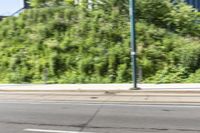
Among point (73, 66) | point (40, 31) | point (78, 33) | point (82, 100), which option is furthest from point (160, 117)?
point (40, 31)

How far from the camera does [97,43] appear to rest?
21.0 metres

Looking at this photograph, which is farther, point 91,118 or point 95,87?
point 95,87

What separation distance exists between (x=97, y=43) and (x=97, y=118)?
1005cm

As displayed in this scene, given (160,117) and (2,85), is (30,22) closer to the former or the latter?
(2,85)

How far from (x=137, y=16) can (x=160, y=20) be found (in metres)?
1.16

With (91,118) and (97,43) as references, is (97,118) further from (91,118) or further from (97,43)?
(97,43)

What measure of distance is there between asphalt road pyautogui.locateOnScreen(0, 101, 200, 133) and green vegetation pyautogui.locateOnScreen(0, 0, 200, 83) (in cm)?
597

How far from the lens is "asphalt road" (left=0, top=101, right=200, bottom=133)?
9.91 meters

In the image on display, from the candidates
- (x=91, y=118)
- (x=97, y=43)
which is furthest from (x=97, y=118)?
(x=97, y=43)

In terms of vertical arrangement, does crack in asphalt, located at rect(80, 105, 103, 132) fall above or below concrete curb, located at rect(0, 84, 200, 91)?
above

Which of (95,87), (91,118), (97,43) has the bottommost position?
(95,87)

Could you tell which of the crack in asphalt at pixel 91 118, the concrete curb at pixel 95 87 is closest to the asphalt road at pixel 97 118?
the crack in asphalt at pixel 91 118

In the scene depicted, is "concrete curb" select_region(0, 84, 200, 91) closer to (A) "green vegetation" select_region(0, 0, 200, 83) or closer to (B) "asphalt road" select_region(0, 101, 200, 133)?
(A) "green vegetation" select_region(0, 0, 200, 83)

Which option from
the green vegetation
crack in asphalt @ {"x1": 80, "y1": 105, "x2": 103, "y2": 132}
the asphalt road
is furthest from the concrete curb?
crack in asphalt @ {"x1": 80, "y1": 105, "x2": 103, "y2": 132}
